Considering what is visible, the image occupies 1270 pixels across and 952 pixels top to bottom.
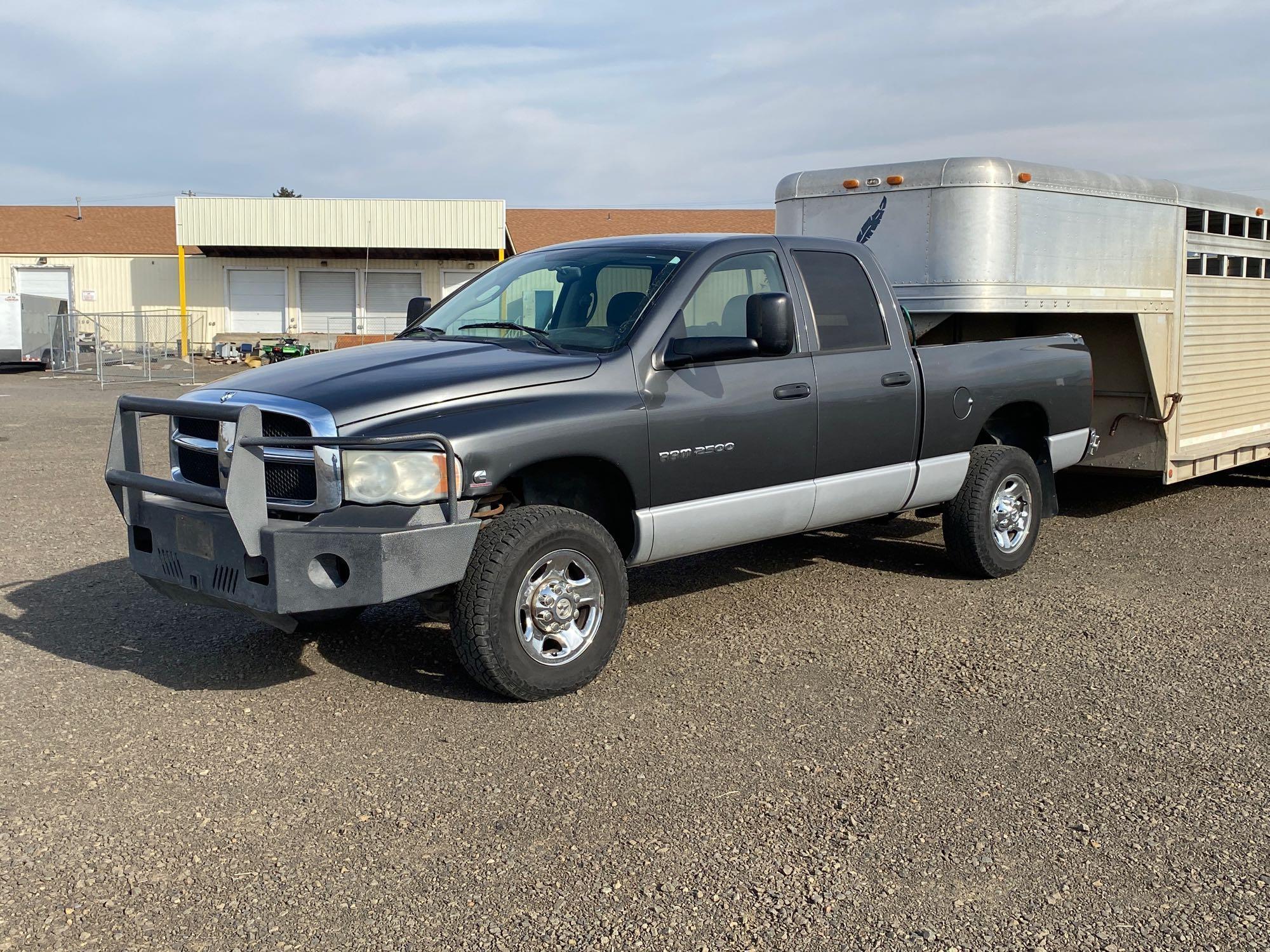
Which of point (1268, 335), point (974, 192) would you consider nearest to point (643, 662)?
point (974, 192)

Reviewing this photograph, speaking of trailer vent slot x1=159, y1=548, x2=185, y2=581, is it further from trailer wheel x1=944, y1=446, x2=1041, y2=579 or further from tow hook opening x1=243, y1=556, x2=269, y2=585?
trailer wheel x1=944, y1=446, x2=1041, y2=579

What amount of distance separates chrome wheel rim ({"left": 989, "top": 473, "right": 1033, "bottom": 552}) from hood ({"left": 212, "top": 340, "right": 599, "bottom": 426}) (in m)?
3.26

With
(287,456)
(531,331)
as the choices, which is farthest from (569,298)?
(287,456)

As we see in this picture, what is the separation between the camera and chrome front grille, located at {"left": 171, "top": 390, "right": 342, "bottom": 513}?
4.79 metres

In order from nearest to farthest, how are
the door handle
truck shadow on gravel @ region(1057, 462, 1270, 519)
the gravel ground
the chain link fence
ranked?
the gravel ground
the door handle
truck shadow on gravel @ region(1057, 462, 1270, 519)
the chain link fence

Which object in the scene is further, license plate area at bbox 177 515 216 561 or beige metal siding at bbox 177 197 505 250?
beige metal siding at bbox 177 197 505 250

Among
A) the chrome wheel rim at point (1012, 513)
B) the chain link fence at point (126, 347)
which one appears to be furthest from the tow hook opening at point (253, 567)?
the chain link fence at point (126, 347)

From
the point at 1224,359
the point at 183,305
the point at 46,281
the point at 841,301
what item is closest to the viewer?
the point at 841,301

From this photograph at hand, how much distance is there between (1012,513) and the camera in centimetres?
766

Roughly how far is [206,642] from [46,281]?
46377mm

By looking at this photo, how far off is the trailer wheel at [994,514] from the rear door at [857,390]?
0.58 m

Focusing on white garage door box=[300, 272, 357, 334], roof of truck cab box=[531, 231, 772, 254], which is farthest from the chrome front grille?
white garage door box=[300, 272, 357, 334]

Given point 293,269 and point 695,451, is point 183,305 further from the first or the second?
point 695,451

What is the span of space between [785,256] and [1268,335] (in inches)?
270
